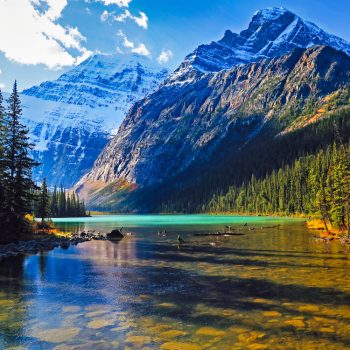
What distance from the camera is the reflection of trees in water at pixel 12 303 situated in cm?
1947

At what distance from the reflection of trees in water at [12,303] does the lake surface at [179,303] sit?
55mm

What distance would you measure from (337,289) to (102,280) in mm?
18310

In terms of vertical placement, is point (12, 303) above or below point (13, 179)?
below

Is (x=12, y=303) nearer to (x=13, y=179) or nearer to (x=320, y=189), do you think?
(x=13, y=179)

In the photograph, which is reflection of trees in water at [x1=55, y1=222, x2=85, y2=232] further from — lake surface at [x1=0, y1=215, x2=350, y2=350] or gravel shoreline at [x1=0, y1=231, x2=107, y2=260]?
lake surface at [x1=0, y1=215, x2=350, y2=350]

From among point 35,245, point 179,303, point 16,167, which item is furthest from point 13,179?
point 179,303

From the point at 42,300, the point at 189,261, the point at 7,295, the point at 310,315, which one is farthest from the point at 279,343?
the point at 189,261

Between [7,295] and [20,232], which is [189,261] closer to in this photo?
[7,295]

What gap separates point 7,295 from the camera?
2781 centimetres

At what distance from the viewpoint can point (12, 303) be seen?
2550cm

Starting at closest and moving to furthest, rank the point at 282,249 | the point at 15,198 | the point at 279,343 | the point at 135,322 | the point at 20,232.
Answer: the point at 279,343 → the point at 135,322 → the point at 282,249 → the point at 15,198 → the point at 20,232

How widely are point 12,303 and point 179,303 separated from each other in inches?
419

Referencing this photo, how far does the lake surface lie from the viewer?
60.4 ft

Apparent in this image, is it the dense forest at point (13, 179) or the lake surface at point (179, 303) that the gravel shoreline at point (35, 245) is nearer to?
the dense forest at point (13, 179)
